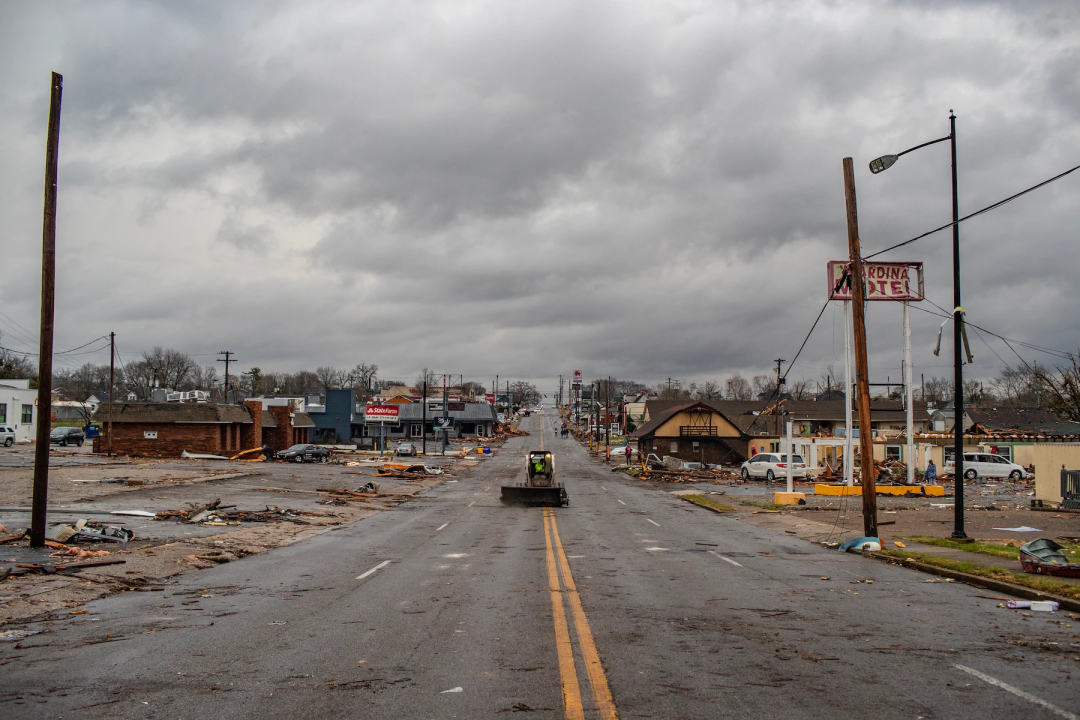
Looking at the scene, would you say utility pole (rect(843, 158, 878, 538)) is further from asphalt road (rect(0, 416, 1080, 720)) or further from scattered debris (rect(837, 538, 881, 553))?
asphalt road (rect(0, 416, 1080, 720))

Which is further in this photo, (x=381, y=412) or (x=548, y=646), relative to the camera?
(x=381, y=412)

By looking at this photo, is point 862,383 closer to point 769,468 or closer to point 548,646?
point 548,646

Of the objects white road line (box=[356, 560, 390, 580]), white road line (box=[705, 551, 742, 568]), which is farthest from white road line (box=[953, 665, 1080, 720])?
white road line (box=[356, 560, 390, 580])

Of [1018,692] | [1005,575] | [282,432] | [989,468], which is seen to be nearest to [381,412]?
[282,432]

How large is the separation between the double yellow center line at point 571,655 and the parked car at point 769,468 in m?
40.6

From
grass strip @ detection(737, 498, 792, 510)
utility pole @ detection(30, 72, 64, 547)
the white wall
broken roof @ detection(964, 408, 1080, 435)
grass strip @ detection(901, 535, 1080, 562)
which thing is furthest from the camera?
broken roof @ detection(964, 408, 1080, 435)

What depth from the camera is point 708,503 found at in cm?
3519

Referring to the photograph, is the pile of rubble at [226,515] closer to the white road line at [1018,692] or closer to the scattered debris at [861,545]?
the scattered debris at [861,545]

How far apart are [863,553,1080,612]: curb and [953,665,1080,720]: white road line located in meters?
4.62

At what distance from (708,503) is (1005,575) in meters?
21.8

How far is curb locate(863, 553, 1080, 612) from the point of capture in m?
11.1

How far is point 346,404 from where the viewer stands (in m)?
92.0

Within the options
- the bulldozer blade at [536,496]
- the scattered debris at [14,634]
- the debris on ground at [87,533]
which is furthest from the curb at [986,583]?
the bulldozer blade at [536,496]

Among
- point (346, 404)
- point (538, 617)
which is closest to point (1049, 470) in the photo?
point (538, 617)
